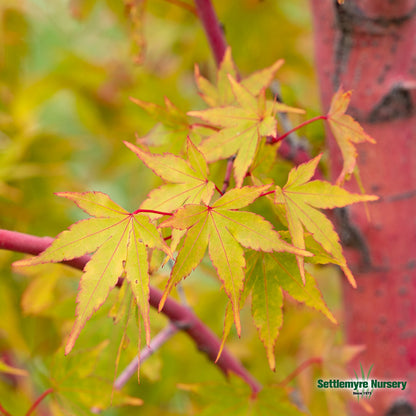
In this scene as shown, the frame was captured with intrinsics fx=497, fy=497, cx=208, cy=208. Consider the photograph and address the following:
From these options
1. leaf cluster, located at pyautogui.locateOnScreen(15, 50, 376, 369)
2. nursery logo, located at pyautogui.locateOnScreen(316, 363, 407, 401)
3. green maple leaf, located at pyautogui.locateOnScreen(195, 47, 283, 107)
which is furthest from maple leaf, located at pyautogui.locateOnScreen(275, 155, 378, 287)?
nursery logo, located at pyautogui.locateOnScreen(316, 363, 407, 401)

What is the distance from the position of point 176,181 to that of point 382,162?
10.4 inches

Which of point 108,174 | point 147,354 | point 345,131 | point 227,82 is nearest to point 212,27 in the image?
point 227,82

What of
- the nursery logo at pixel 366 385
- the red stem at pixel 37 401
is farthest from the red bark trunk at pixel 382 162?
the red stem at pixel 37 401

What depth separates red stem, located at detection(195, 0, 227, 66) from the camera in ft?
1.53

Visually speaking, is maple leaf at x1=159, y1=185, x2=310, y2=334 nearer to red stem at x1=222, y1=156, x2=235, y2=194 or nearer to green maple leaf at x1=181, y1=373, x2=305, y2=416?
red stem at x1=222, y1=156, x2=235, y2=194

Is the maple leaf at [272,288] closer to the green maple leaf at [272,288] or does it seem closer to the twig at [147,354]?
the green maple leaf at [272,288]

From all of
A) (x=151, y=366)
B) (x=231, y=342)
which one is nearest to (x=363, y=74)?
(x=151, y=366)

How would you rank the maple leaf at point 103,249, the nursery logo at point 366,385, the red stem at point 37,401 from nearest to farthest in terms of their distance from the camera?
the maple leaf at point 103,249 → the red stem at point 37,401 → the nursery logo at point 366,385

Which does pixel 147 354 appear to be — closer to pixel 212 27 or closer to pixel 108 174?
pixel 212 27

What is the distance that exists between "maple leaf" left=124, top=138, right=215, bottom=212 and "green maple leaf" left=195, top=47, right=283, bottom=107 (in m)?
0.12

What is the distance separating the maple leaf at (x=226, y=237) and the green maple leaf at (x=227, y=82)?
0.53 feet

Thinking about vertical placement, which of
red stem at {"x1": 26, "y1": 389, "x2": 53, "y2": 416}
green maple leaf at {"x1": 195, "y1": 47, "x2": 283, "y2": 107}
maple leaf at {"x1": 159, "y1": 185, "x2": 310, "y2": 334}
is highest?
green maple leaf at {"x1": 195, "y1": 47, "x2": 283, "y2": 107}

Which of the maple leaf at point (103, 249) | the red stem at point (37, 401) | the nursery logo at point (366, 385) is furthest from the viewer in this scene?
the nursery logo at point (366, 385)

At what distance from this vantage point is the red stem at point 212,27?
1.53ft
